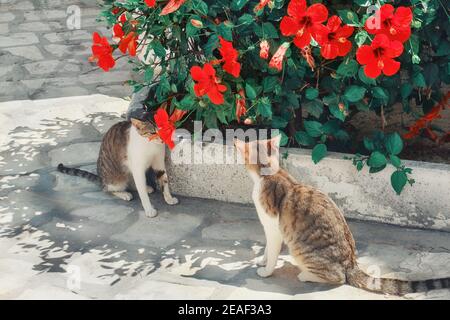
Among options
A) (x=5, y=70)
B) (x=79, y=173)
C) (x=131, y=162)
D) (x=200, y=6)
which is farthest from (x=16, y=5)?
(x=200, y=6)

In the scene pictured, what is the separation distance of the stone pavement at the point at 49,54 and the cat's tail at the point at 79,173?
166 cm

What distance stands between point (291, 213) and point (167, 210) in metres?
1.20

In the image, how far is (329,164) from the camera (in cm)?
468

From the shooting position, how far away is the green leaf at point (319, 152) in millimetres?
4621

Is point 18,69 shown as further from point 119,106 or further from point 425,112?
point 425,112

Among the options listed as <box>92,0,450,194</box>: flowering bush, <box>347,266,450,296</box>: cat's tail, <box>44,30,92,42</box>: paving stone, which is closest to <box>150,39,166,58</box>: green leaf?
<box>92,0,450,194</box>: flowering bush

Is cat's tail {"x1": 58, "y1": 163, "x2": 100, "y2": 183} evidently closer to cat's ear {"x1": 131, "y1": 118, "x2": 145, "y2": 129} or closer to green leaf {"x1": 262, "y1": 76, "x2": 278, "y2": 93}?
cat's ear {"x1": 131, "y1": 118, "x2": 145, "y2": 129}

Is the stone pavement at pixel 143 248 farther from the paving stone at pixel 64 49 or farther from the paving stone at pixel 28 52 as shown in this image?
the paving stone at pixel 64 49

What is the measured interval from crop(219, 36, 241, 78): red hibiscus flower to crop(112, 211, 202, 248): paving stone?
3.39 feet

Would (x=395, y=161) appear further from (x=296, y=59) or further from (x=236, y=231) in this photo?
(x=236, y=231)

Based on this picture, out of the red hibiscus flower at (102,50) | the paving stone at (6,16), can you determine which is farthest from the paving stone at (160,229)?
the paving stone at (6,16)

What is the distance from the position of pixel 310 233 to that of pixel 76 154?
247 centimetres

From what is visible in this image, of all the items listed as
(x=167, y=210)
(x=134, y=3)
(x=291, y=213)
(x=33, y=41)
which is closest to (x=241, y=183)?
(x=167, y=210)

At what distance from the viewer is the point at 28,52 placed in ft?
26.9
